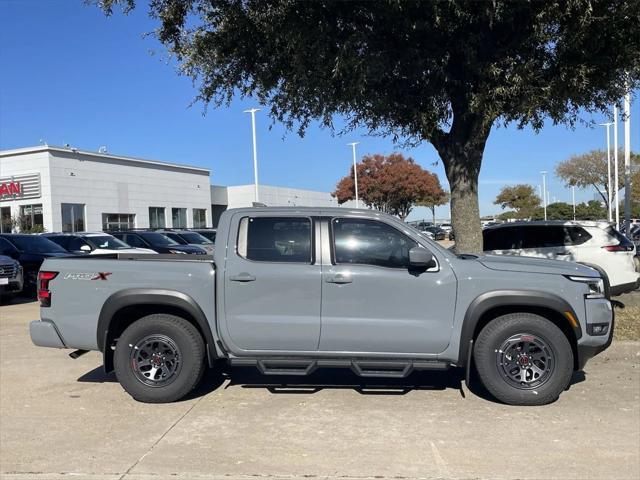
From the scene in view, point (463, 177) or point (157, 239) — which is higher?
point (463, 177)

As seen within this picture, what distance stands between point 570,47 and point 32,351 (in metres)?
8.35

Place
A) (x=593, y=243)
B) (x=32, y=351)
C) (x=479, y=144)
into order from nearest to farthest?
(x=32, y=351), (x=479, y=144), (x=593, y=243)

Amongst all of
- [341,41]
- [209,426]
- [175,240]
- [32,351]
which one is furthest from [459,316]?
[175,240]

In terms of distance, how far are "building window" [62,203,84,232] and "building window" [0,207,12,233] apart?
3231 mm

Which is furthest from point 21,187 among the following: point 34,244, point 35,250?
point 35,250

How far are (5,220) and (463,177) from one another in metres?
34.9

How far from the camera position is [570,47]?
7.57 m

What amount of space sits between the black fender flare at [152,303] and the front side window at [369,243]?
1.39 m

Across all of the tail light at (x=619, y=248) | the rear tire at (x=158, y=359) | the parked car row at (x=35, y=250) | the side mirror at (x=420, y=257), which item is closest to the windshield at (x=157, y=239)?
the parked car row at (x=35, y=250)

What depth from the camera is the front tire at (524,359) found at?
536cm

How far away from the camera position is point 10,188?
36.2 m

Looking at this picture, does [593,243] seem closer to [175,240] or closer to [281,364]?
[281,364]

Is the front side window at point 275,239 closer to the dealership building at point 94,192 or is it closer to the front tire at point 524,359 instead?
the front tire at point 524,359

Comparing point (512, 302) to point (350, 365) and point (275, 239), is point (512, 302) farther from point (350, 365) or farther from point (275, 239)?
point (275, 239)
